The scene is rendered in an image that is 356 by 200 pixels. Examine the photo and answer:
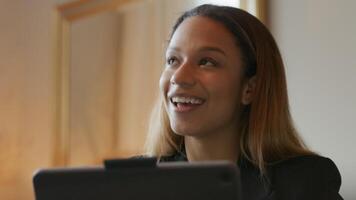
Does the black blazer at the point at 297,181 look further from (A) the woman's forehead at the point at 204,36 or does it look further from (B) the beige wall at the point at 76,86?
(B) the beige wall at the point at 76,86

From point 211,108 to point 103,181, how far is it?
49cm

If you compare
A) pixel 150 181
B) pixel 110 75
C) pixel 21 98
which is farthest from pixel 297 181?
pixel 21 98

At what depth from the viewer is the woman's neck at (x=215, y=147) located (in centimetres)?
120

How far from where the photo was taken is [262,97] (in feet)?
3.94


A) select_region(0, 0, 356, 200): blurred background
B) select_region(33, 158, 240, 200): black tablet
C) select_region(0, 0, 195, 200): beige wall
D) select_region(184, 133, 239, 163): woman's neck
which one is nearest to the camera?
select_region(33, 158, 240, 200): black tablet

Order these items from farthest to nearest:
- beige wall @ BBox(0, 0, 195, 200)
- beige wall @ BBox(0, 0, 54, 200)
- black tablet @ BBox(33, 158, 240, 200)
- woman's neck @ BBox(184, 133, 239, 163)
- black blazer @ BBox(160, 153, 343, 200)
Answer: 1. beige wall @ BBox(0, 0, 54, 200)
2. beige wall @ BBox(0, 0, 195, 200)
3. woman's neck @ BBox(184, 133, 239, 163)
4. black blazer @ BBox(160, 153, 343, 200)
5. black tablet @ BBox(33, 158, 240, 200)

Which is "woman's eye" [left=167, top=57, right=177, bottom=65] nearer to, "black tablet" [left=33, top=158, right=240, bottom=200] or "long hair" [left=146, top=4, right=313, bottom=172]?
"long hair" [left=146, top=4, right=313, bottom=172]

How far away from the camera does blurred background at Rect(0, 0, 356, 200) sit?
1.33 m

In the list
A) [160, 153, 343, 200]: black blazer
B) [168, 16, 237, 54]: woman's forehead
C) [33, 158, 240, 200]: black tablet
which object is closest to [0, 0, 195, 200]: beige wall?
[168, 16, 237, 54]: woman's forehead

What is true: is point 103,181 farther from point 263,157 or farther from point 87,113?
point 87,113

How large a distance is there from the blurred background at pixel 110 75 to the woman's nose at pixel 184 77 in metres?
0.37

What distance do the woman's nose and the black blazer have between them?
0.23 metres

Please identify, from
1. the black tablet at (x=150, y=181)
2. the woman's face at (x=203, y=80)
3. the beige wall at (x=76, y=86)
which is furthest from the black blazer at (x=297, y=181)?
the beige wall at (x=76, y=86)

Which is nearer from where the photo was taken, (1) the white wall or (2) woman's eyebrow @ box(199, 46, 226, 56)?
(2) woman's eyebrow @ box(199, 46, 226, 56)
